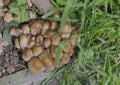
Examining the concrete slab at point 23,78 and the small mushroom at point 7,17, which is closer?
the small mushroom at point 7,17

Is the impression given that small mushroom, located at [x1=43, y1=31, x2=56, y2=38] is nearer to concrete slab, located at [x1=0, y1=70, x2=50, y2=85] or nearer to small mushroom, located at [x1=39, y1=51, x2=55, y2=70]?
small mushroom, located at [x1=39, y1=51, x2=55, y2=70]

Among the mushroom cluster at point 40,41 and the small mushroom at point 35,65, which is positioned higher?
the mushroom cluster at point 40,41

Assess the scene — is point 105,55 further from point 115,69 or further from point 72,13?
point 72,13

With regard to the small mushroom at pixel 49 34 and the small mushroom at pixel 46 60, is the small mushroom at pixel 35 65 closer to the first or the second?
the small mushroom at pixel 46 60

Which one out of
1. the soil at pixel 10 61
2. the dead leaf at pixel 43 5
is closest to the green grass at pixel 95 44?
the dead leaf at pixel 43 5

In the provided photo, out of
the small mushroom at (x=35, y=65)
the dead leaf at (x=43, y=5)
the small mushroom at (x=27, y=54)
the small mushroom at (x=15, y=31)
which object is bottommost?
the small mushroom at (x=35, y=65)

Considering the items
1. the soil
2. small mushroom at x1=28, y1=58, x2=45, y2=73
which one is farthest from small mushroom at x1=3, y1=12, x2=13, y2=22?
small mushroom at x1=28, y1=58, x2=45, y2=73

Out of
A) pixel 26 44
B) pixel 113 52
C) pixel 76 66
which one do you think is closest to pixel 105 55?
pixel 113 52
